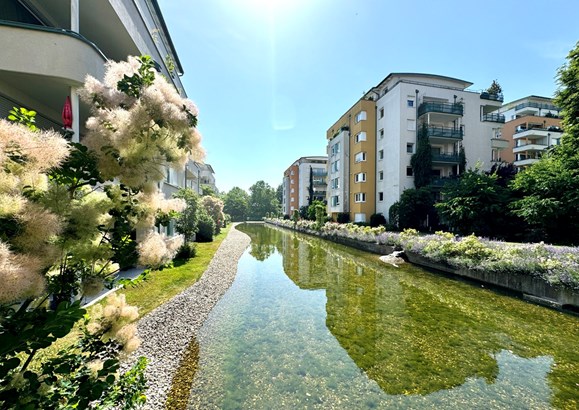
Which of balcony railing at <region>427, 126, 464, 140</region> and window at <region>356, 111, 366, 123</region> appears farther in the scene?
window at <region>356, 111, 366, 123</region>

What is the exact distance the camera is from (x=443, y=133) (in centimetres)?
2902

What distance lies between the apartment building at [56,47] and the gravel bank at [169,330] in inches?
163

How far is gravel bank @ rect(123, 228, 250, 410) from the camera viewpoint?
16.0 ft

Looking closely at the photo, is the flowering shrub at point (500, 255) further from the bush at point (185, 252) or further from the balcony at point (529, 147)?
the balcony at point (529, 147)

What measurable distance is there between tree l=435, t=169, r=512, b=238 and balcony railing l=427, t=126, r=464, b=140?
10.7 meters

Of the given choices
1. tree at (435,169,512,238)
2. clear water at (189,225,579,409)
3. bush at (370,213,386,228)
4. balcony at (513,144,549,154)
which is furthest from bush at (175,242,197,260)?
balcony at (513,144,549,154)

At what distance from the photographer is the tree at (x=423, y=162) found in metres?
27.9

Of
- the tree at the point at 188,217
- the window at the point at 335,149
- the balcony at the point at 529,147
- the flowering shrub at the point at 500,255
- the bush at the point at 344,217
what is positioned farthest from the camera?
the balcony at the point at 529,147

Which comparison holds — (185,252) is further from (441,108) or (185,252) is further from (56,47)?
(441,108)

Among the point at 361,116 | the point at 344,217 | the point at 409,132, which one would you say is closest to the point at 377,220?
the point at 344,217

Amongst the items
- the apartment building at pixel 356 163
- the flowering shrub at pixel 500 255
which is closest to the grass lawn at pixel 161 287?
the flowering shrub at pixel 500 255

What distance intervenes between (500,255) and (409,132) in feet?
68.7

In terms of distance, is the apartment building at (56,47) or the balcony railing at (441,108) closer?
the apartment building at (56,47)

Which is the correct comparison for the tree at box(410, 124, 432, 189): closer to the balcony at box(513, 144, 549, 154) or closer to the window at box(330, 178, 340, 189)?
the window at box(330, 178, 340, 189)
